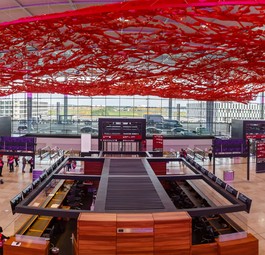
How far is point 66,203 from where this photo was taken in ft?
47.4

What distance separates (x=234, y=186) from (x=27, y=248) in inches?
568

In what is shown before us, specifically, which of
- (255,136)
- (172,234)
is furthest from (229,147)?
(172,234)

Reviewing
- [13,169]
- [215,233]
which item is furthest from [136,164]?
[13,169]

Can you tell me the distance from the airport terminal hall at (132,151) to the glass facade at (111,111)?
3999 millimetres

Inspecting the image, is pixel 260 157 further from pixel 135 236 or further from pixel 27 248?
pixel 27 248

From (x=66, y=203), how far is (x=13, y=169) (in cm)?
1097

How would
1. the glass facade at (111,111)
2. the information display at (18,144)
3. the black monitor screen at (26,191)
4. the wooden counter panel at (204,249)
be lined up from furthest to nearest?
1. the glass facade at (111,111)
2. the information display at (18,144)
3. the black monitor screen at (26,191)
4. the wooden counter panel at (204,249)

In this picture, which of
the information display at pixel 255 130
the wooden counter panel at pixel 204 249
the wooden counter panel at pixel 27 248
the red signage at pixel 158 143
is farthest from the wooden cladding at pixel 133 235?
the information display at pixel 255 130

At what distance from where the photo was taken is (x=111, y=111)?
3862cm

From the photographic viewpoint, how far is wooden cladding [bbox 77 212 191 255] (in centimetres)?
728

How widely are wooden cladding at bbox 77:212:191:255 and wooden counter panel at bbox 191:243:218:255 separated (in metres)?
1.43

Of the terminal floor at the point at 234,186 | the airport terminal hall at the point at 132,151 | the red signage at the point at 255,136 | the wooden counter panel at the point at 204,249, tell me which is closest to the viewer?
the airport terminal hall at the point at 132,151

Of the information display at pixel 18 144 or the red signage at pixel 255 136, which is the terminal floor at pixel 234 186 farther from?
the red signage at pixel 255 136

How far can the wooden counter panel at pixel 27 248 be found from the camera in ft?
28.7
